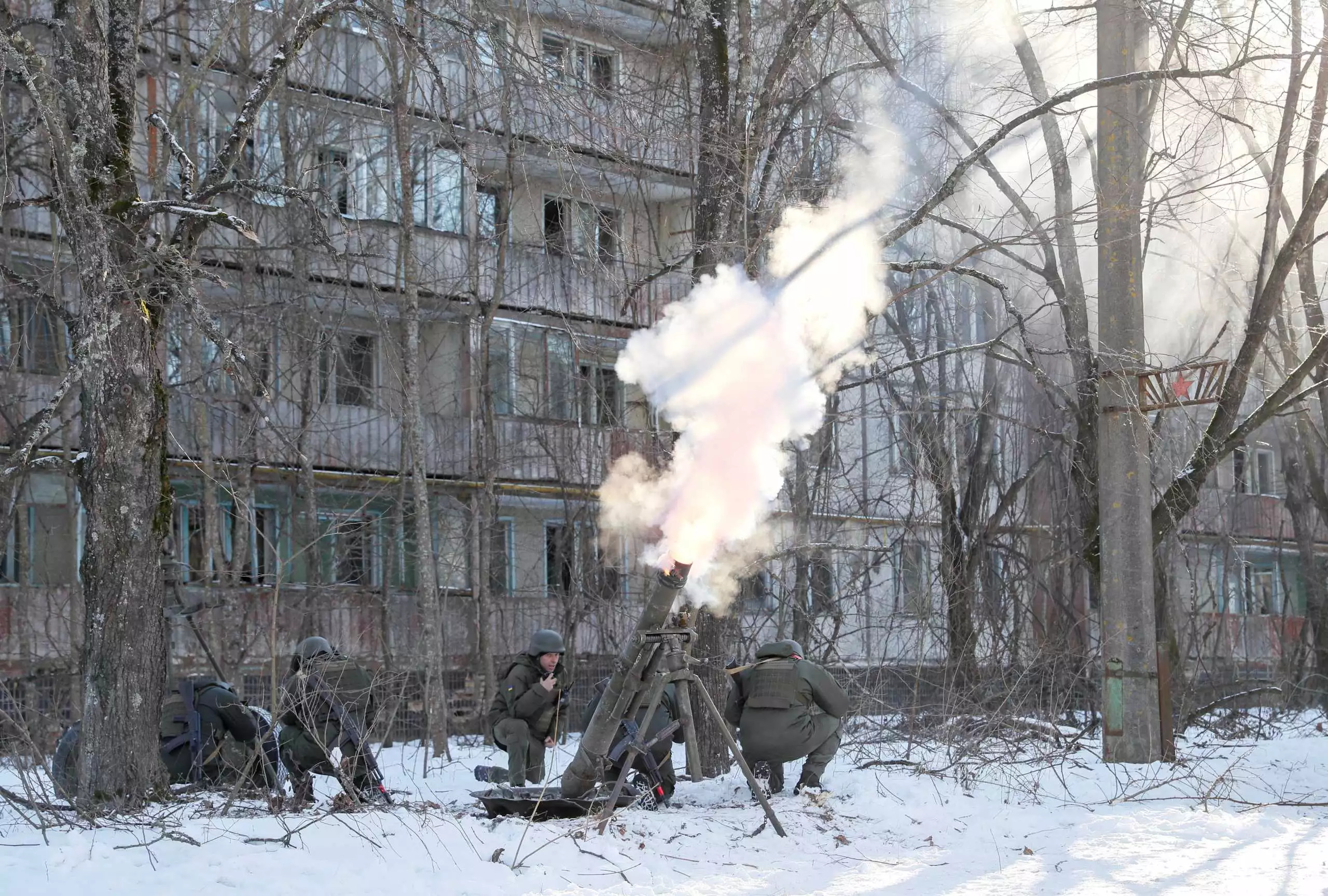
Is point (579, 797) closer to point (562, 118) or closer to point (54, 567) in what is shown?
point (562, 118)

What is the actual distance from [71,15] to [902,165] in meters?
9.30

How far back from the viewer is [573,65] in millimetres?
14094

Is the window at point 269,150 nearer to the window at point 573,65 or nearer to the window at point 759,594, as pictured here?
the window at point 573,65

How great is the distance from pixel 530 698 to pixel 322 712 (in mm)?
1732

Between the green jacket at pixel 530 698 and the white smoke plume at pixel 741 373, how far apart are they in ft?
4.47

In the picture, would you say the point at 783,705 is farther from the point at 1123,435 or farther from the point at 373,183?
the point at 373,183

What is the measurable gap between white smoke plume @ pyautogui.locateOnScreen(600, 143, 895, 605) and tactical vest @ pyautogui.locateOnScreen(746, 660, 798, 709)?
2.48 feet

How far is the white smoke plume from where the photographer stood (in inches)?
354

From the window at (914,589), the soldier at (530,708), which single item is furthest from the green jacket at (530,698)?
the window at (914,589)

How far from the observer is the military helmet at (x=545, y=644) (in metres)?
11.5

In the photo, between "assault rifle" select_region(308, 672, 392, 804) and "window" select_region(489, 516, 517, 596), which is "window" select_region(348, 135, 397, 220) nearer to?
"window" select_region(489, 516, 517, 596)

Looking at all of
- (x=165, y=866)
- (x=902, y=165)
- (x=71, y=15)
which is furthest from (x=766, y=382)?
(x=902, y=165)

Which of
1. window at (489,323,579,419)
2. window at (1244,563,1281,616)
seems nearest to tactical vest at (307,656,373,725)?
window at (489,323,579,419)

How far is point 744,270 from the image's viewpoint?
37.6 feet
